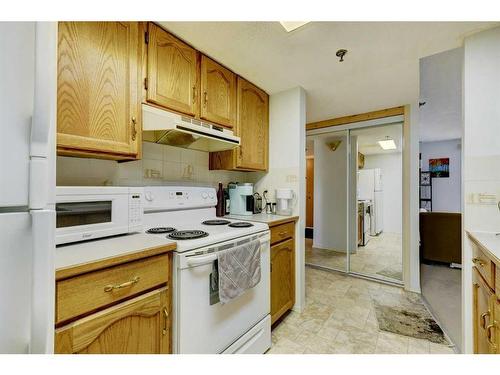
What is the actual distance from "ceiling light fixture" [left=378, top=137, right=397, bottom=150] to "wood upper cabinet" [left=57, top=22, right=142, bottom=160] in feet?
12.2

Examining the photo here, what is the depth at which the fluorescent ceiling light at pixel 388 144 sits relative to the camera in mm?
3732

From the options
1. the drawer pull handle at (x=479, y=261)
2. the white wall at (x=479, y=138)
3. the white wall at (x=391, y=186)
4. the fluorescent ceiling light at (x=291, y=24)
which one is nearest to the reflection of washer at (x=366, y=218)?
the white wall at (x=391, y=186)

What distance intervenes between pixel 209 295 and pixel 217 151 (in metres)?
1.30

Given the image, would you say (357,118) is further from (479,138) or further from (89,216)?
(89,216)

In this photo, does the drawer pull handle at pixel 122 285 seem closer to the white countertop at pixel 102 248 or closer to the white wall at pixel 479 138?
the white countertop at pixel 102 248

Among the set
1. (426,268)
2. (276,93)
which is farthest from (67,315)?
(426,268)

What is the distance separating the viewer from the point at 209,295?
116 cm

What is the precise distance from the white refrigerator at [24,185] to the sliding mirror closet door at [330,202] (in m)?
3.28

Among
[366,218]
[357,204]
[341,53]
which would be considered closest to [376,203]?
[366,218]

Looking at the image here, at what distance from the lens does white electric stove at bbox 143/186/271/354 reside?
106 cm

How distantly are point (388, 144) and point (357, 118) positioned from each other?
1552 mm

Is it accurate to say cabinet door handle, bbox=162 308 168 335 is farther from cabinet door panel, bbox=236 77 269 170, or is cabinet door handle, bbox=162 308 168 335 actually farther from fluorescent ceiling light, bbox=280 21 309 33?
fluorescent ceiling light, bbox=280 21 309 33

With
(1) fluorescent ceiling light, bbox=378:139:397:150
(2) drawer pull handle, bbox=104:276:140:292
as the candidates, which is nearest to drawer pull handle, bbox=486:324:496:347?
(2) drawer pull handle, bbox=104:276:140:292

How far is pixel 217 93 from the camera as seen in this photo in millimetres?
1792
